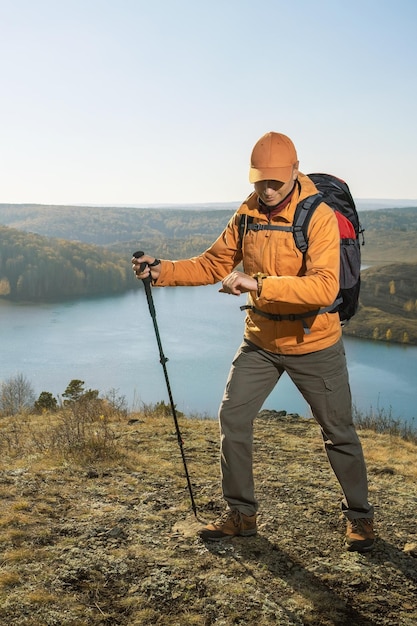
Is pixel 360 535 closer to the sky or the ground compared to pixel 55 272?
closer to the sky

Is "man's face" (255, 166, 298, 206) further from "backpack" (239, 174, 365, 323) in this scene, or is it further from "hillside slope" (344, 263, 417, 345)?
"hillside slope" (344, 263, 417, 345)

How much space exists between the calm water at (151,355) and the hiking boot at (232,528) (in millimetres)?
38056

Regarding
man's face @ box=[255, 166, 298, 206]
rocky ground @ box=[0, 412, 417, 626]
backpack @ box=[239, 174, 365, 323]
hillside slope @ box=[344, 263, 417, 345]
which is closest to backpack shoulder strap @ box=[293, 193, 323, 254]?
backpack @ box=[239, 174, 365, 323]

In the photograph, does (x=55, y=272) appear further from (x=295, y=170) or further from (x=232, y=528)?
(x=295, y=170)

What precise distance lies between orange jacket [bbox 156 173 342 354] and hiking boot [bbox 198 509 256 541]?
1123 mm

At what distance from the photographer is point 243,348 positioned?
360cm

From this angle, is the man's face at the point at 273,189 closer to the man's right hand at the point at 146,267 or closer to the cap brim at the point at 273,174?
the cap brim at the point at 273,174

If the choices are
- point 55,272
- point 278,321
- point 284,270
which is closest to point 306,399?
point 278,321

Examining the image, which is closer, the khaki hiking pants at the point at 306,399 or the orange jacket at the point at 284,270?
the orange jacket at the point at 284,270

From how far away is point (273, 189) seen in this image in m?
3.19

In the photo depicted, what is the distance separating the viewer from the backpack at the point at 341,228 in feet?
10.4

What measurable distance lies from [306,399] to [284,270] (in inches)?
32.2

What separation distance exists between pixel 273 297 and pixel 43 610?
196cm

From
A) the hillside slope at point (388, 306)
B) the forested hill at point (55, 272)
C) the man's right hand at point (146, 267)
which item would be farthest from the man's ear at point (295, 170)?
the forested hill at point (55, 272)
